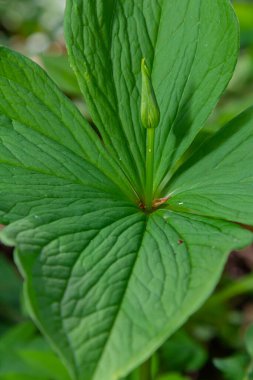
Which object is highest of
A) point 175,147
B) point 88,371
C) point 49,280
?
point 175,147

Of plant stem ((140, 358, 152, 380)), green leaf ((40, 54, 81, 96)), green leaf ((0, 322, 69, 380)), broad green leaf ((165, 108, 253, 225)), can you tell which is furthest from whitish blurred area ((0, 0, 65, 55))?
plant stem ((140, 358, 152, 380))

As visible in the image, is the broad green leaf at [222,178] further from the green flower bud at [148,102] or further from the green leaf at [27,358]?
the green leaf at [27,358]

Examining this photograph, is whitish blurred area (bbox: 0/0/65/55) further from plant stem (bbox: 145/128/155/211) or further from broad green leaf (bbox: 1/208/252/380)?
broad green leaf (bbox: 1/208/252/380)

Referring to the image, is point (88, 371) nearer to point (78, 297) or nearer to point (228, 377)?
point (78, 297)

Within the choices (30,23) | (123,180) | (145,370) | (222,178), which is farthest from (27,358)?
(30,23)

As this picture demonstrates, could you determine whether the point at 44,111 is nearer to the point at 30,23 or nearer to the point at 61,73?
the point at 61,73

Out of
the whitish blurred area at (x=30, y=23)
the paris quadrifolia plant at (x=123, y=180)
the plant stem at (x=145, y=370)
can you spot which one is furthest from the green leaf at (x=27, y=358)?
the whitish blurred area at (x=30, y=23)

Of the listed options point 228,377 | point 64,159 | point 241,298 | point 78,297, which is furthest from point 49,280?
point 241,298
